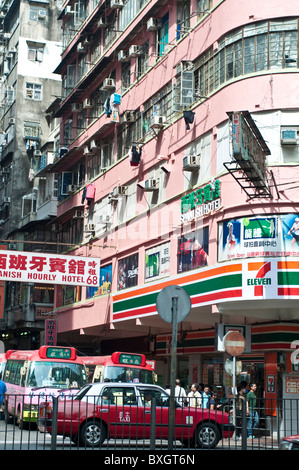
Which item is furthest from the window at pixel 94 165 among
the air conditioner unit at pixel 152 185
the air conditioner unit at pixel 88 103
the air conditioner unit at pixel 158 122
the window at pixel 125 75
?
the air conditioner unit at pixel 158 122

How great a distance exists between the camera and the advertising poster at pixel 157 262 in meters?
27.7

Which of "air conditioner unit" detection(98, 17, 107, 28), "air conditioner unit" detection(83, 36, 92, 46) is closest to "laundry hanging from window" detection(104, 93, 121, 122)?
"air conditioner unit" detection(98, 17, 107, 28)

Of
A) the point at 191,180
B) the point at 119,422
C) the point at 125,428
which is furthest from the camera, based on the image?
the point at 191,180

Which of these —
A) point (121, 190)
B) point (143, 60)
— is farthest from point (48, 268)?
point (143, 60)

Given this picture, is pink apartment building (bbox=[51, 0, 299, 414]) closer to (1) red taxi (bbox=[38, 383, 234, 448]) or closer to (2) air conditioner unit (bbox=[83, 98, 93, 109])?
(2) air conditioner unit (bbox=[83, 98, 93, 109])

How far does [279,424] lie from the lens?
40.5 feet

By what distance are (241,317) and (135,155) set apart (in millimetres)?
8675

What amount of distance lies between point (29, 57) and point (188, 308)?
46.9 m

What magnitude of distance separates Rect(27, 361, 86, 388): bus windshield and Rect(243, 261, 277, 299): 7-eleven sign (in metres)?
5.55

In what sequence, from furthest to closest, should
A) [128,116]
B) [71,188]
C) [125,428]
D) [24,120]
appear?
[24,120] → [71,188] → [128,116] → [125,428]

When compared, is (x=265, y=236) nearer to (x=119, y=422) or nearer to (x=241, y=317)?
(x=241, y=317)

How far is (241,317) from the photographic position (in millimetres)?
25422

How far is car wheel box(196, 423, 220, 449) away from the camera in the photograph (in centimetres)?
1190
